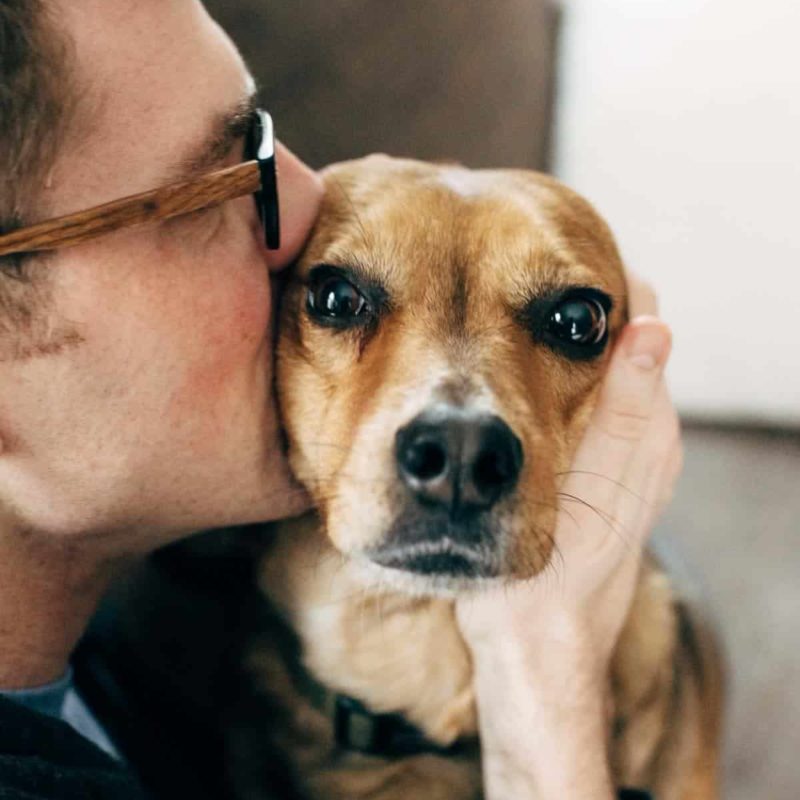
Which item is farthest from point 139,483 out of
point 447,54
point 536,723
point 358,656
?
point 447,54

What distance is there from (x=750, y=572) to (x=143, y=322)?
1.71m

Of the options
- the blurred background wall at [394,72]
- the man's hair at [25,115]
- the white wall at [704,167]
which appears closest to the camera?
the man's hair at [25,115]

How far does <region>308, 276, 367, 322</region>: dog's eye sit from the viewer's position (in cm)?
111

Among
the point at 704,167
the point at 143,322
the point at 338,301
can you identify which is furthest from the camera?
the point at 704,167

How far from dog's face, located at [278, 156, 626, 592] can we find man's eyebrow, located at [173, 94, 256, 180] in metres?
0.20

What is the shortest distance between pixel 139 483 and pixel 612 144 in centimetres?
186

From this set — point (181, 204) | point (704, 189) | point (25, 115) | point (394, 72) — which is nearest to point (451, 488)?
point (181, 204)

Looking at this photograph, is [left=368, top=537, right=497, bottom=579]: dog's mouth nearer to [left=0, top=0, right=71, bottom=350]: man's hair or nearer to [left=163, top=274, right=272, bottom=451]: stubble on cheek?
[left=163, top=274, right=272, bottom=451]: stubble on cheek

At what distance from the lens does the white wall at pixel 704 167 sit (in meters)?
2.24

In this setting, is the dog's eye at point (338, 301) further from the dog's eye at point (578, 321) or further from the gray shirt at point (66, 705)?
the gray shirt at point (66, 705)

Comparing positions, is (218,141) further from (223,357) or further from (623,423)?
(623,423)

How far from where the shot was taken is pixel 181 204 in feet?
2.93

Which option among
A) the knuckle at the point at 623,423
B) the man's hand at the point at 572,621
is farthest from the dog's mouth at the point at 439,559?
the knuckle at the point at 623,423

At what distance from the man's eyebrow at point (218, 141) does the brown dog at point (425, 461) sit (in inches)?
8.0
